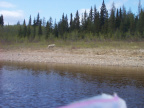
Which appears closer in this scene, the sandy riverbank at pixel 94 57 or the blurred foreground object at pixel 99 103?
the blurred foreground object at pixel 99 103

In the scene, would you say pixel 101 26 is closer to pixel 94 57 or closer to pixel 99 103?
pixel 94 57

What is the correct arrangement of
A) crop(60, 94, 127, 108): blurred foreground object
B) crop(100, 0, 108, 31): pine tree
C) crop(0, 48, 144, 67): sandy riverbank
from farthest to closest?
crop(100, 0, 108, 31): pine tree
crop(0, 48, 144, 67): sandy riverbank
crop(60, 94, 127, 108): blurred foreground object

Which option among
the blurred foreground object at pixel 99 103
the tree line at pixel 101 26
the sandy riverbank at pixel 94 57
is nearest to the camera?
the blurred foreground object at pixel 99 103

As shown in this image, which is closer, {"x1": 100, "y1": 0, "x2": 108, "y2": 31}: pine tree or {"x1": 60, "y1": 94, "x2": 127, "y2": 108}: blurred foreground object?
{"x1": 60, "y1": 94, "x2": 127, "y2": 108}: blurred foreground object

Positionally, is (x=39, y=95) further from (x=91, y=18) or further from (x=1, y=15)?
(x=1, y=15)

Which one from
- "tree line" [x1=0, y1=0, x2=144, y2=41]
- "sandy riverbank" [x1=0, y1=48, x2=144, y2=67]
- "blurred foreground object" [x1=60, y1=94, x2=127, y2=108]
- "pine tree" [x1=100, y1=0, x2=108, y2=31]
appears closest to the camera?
"blurred foreground object" [x1=60, y1=94, x2=127, y2=108]

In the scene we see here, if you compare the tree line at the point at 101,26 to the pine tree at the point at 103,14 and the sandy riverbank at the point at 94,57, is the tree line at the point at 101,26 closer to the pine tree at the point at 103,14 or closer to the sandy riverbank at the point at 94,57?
the pine tree at the point at 103,14

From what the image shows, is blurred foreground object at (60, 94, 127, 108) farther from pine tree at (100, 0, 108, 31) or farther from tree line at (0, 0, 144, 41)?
pine tree at (100, 0, 108, 31)

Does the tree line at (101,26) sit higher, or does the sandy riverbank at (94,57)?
the tree line at (101,26)

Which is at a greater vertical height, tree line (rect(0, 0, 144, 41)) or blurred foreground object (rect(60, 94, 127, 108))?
tree line (rect(0, 0, 144, 41))

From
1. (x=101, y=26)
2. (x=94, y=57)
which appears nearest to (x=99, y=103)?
(x=94, y=57)

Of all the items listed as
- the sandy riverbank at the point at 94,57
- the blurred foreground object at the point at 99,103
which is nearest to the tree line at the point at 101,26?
the sandy riverbank at the point at 94,57

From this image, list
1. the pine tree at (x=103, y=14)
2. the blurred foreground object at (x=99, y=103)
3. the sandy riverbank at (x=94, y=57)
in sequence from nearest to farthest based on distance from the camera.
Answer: the blurred foreground object at (x=99, y=103) → the sandy riverbank at (x=94, y=57) → the pine tree at (x=103, y=14)

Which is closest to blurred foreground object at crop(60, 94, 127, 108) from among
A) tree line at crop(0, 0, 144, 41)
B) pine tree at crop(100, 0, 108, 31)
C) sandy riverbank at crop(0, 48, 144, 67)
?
sandy riverbank at crop(0, 48, 144, 67)
